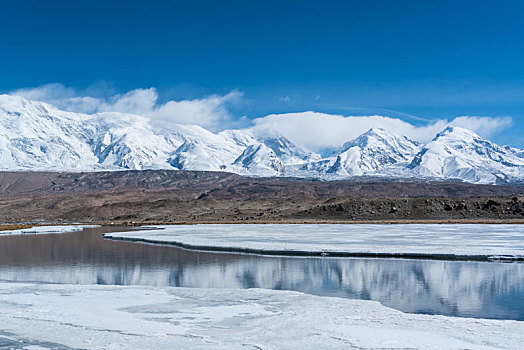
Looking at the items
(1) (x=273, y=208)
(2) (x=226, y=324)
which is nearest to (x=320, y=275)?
(2) (x=226, y=324)

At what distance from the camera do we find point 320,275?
26359 mm

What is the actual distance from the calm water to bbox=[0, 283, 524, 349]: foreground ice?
2.48 meters

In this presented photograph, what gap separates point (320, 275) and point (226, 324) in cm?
1106

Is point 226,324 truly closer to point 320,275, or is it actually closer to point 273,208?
point 320,275

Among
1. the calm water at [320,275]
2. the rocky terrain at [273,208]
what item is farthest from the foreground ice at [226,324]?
the rocky terrain at [273,208]

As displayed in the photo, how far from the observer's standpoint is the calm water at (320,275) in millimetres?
19906

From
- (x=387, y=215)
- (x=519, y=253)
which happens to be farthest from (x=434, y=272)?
(x=387, y=215)

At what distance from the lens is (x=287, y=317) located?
1678cm

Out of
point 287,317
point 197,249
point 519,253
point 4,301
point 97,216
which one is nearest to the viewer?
point 287,317

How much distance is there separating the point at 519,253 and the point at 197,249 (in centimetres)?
2302

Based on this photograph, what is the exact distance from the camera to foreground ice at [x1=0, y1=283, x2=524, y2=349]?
13820 mm

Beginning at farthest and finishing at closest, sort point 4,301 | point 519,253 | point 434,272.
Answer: point 519,253 → point 434,272 → point 4,301

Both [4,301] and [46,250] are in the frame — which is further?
[46,250]

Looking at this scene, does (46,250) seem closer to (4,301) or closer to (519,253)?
(4,301)
